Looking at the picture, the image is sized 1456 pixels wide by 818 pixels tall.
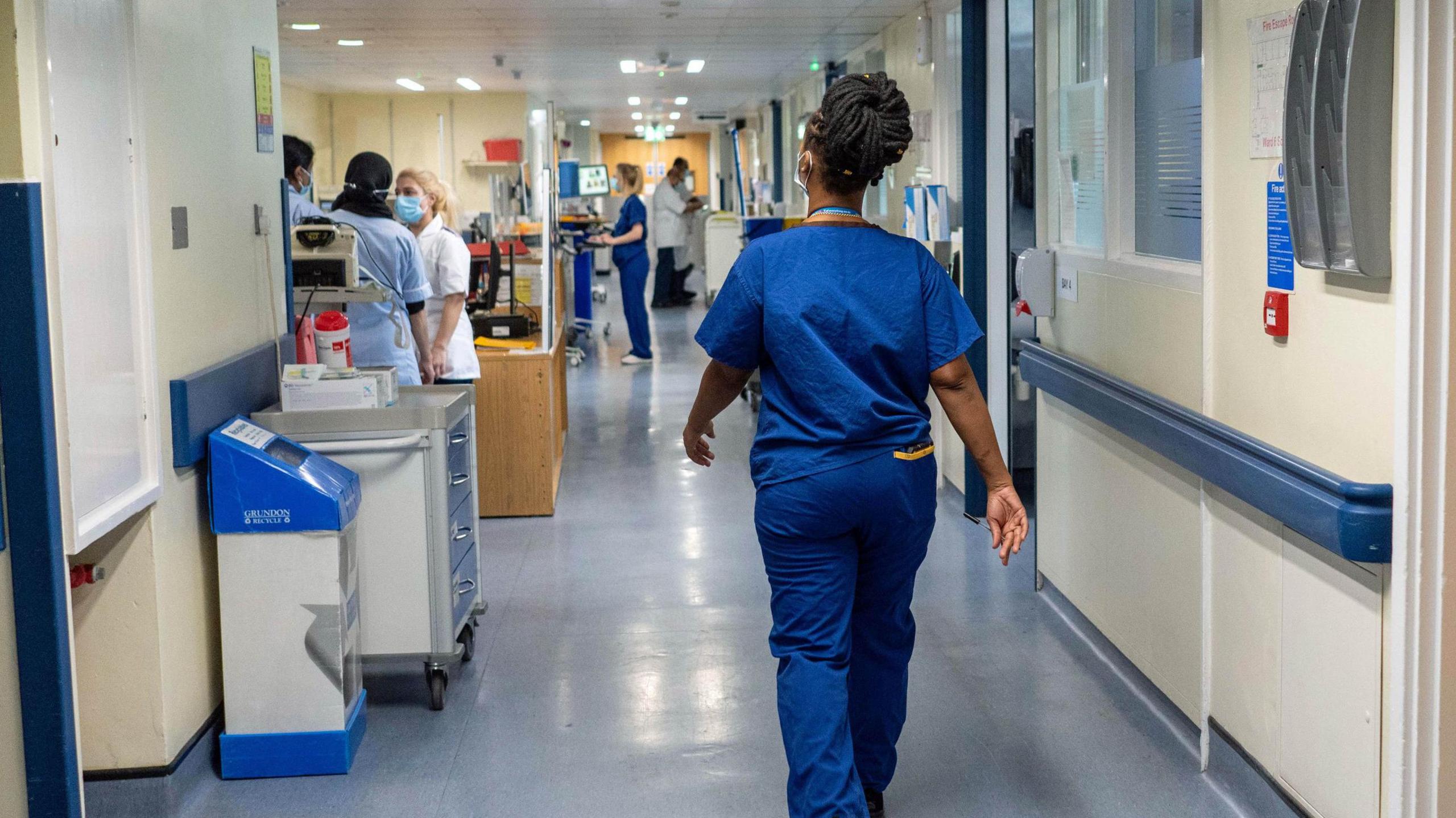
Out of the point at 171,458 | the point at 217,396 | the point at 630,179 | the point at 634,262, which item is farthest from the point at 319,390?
the point at 630,179

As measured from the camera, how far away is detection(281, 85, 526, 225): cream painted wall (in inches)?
574

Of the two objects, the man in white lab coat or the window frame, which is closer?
the window frame

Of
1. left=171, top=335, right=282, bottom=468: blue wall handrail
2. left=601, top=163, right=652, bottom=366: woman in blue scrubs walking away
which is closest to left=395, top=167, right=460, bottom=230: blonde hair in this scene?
left=171, top=335, right=282, bottom=468: blue wall handrail

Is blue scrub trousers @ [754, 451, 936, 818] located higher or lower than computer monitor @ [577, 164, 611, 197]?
lower

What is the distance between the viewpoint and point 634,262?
36.4ft

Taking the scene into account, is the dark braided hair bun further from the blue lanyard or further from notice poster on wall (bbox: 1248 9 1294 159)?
notice poster on wall (bbox: 1248 9 1294 159)

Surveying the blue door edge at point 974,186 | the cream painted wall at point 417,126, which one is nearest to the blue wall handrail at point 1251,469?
the blue door edge at point 974,186

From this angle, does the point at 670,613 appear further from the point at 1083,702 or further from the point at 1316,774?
the point at 1316,774

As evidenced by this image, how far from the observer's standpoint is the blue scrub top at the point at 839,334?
97.2 inches

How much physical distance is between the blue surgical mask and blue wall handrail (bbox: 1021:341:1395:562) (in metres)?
2.75

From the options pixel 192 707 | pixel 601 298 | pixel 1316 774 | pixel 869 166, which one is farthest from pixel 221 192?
pixel 601 298

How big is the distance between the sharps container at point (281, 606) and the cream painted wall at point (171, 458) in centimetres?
9

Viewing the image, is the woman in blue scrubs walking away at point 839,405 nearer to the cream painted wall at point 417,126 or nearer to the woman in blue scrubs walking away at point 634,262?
the woman in blue scrubs walking away at point 634,262

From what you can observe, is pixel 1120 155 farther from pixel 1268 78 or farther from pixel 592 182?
pixel 592 182
